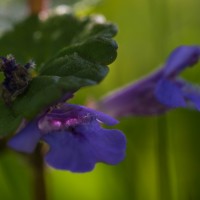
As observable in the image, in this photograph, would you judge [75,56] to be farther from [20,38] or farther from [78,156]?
[20,38]

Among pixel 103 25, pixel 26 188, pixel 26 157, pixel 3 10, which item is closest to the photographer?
pixel 103 25

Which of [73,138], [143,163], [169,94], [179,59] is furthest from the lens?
[143,163]

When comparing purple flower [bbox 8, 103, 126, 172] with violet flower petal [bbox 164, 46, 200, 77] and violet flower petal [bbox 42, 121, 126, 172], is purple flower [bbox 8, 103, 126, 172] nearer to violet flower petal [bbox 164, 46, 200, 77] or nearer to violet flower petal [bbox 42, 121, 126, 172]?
violet flower petal [bbox 42, 121, 126, 172]

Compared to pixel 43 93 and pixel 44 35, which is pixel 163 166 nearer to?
pixel 44 35

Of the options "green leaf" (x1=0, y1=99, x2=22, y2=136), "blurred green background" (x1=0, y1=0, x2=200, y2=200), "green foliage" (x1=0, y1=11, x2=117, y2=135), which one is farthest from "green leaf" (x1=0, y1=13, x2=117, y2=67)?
"green leaf" (x1=0, y1=99, x2=22, y2=136)

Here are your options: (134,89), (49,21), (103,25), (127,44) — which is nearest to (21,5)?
(49,21)

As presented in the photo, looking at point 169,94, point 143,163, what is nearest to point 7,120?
point 169,94
